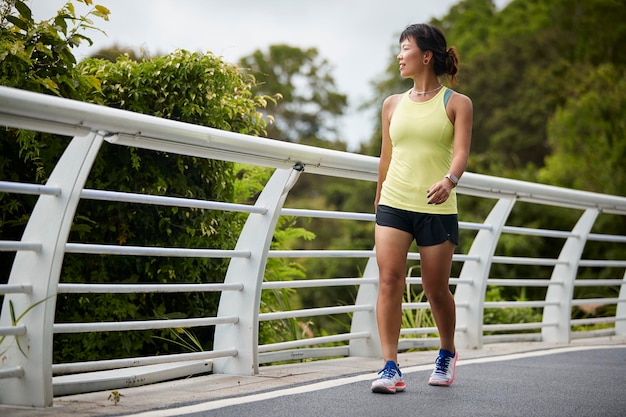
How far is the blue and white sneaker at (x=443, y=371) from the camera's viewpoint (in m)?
4.98

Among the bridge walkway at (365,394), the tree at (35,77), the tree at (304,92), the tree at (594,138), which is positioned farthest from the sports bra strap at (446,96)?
the tree at (304,92)

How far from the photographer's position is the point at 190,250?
172 inches

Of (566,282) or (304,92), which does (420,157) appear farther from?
(304,92)

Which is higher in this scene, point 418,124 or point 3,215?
point 418,124

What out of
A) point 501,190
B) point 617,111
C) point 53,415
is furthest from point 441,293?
point 617,111

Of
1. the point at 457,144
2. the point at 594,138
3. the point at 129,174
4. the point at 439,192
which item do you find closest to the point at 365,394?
the point at 439,192

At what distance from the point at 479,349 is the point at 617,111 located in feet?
68.6

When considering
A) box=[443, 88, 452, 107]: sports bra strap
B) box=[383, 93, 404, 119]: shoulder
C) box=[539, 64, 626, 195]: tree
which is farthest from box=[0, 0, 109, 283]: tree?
box=[539, 64, 626, 195]: tree

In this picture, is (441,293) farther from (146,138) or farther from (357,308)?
(146,138)

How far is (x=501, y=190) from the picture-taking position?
650 cm

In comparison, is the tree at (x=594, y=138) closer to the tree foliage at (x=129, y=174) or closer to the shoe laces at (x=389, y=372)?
the tree foliage at (x=129, y=174)

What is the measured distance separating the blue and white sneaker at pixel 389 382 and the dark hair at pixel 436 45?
5.35 ft

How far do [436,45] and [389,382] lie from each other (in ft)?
6.01

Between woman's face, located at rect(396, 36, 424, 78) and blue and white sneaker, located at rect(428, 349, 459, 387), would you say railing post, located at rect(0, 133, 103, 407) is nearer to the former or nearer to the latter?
woman's face, located at rect(396, 36, 424, 78)
